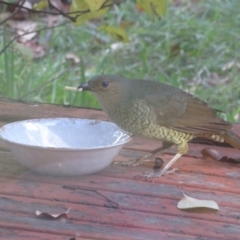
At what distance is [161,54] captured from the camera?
281 inches

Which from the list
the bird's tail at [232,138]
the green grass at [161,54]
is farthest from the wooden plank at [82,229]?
the green grass at [161,54]

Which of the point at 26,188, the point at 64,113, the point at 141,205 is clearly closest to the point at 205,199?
the point at 141,205

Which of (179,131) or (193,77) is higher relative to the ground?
(179,131)

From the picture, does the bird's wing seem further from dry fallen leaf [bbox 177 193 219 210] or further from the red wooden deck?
dry fallen leaf [bbox 177 193 219 210]

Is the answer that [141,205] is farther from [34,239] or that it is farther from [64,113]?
[64,113]

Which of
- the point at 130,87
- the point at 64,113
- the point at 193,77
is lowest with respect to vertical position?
the point at 193,77

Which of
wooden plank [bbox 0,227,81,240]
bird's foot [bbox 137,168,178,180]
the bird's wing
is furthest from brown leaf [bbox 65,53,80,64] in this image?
wooden plank [bbox 0,227,81,240]

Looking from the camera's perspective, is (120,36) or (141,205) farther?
(120,36)

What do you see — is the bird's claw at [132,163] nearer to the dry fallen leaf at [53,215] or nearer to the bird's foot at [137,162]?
the bird's foot at [137,162]

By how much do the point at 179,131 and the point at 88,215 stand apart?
111 cm

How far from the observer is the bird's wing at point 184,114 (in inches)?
134

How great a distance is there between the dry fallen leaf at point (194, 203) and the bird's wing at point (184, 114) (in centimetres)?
79

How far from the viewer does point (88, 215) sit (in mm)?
2410

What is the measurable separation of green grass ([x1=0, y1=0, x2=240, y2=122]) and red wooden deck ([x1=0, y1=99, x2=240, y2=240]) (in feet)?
8.92
